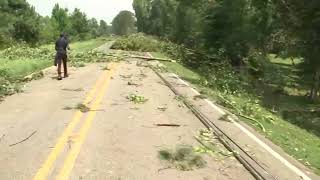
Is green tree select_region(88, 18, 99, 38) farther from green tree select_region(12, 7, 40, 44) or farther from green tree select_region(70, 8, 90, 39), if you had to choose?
green tree select_region(12, 7, 40, 44)

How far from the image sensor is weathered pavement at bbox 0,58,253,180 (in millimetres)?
7828

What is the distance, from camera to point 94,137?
9930 millimetres

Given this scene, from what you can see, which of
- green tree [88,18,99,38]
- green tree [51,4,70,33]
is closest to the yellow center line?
green tree [51,4,70,33]

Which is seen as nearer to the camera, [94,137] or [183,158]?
[183,158]

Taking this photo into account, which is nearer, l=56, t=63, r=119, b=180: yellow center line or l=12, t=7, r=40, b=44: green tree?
l=56, t=63, r=119, b=180: yellow center line

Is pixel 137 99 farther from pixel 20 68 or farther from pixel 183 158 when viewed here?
pixel 20 68

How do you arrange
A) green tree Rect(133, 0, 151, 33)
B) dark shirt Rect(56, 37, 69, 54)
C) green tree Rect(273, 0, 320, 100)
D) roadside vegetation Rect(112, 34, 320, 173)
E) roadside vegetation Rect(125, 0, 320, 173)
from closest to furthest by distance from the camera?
1. roadside vegetation Rect(112, 34, 320, 173)
2. roadside vegetation Rect(125, 0, 320, 173)
3. dark shirt Rect(56, 37, 69, 54)
4. green tree Rect(273, 0, 320, 100)
5. green tree Rect(133, 0, 151, 33)

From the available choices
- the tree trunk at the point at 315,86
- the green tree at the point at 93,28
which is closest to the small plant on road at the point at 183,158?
the tree trunk at the point at 315,86

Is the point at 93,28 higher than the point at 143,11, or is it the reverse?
the point at 143,11

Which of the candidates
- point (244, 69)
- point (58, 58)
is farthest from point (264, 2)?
point (58, 58)

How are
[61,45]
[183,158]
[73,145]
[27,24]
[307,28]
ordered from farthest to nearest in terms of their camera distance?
[27,24], [307,28], [61,45], [73,145], [183,158]

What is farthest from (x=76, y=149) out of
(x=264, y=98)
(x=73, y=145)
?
(x=264, y=98)

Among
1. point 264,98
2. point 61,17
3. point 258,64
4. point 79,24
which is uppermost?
point 258,64

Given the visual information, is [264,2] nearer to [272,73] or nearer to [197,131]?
[272,73]
